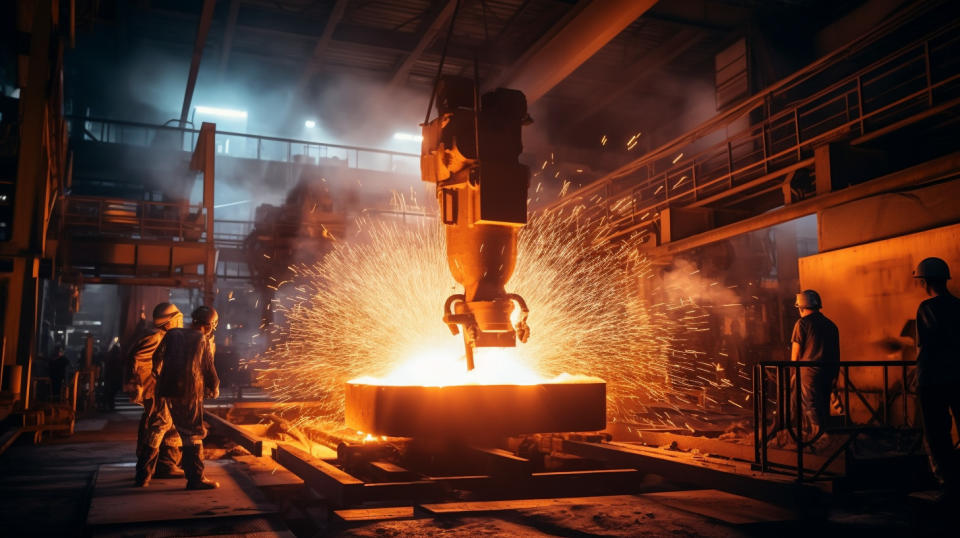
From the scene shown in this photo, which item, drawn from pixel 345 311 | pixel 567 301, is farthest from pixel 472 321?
pixel 345 311

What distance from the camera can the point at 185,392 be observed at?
4457mm

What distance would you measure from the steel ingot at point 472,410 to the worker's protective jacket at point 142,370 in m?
1.45

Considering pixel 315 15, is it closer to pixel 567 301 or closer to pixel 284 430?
pixel 567 301

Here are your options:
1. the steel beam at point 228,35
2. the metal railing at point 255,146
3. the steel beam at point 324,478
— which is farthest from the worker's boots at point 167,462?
the metal railing at point 255,146

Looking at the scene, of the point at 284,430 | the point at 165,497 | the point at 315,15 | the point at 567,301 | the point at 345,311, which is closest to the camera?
the point at 165,497

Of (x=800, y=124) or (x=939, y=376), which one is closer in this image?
(x=939, y=376)

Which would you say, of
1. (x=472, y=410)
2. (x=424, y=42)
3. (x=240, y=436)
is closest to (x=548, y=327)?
(x=240, y=436)

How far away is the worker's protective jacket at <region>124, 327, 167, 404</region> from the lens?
15.5ft

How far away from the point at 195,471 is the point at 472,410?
1.72 m

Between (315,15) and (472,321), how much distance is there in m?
10.1

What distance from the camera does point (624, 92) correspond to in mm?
14664

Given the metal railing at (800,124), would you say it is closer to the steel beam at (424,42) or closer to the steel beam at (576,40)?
the steel beam at (576,40)

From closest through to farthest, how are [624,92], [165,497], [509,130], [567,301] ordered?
[165,497], [509,130], [567,301], [624,92]

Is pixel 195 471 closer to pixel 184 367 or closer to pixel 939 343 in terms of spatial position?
pixel 184 367
